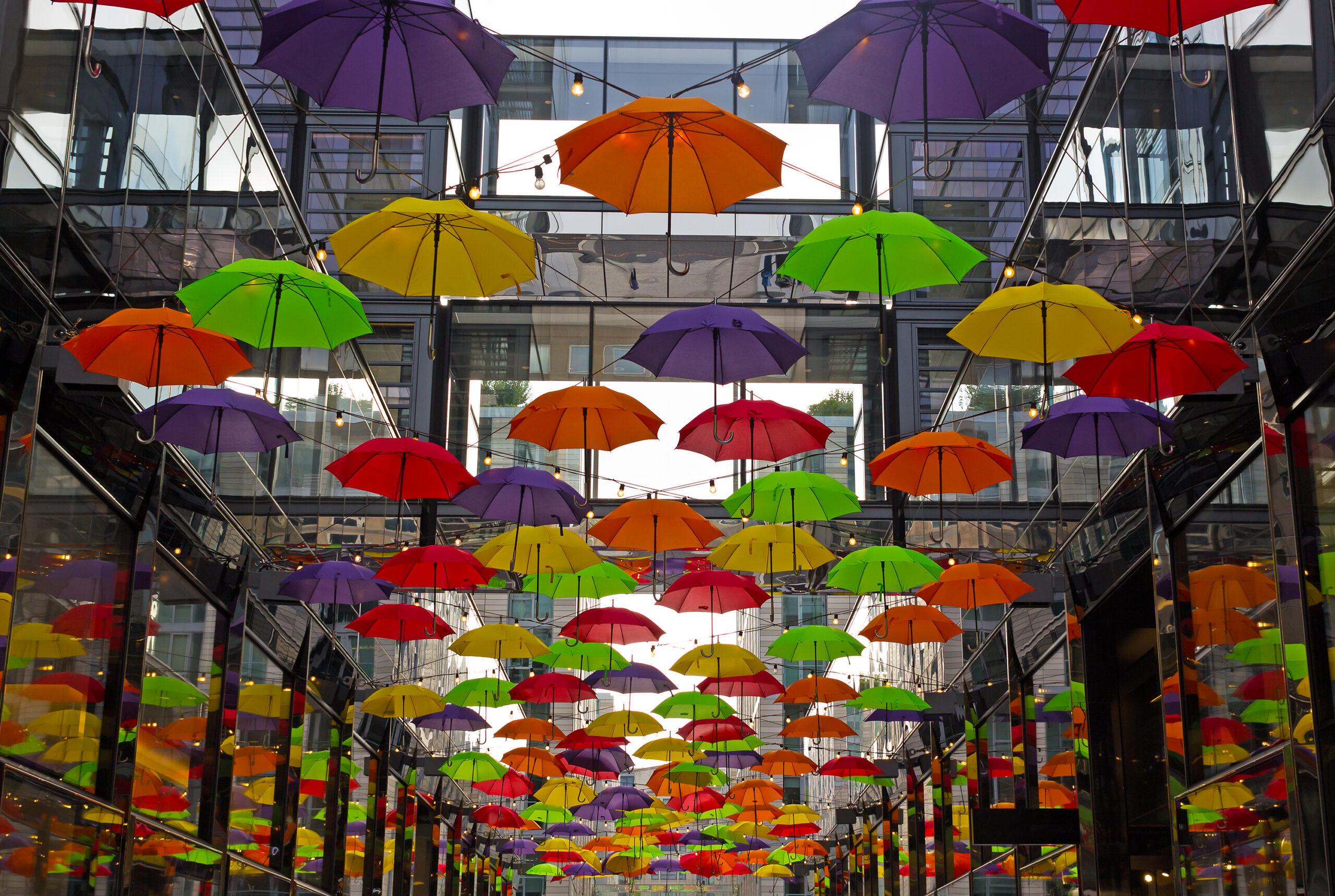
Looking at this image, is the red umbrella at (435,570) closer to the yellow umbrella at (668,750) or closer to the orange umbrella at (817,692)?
the orange umbrella at (817,692)

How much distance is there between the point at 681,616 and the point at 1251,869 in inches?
907

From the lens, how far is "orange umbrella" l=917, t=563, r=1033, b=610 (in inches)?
515

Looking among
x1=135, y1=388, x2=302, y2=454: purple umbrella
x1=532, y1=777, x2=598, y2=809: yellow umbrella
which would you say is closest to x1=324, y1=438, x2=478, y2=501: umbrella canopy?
x1=135, y1=388, x2=302, y2=454: purple umbrella

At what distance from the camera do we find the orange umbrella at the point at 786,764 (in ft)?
72.9

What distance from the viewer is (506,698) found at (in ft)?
62.3

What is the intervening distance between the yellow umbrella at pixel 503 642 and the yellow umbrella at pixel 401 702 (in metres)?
2.66

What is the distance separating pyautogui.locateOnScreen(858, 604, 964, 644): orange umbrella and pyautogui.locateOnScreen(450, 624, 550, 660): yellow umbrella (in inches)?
155

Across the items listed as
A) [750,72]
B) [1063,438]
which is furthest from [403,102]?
[750,72]

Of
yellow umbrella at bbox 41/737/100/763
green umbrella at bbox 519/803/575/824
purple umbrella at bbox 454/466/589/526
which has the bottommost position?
yellow umbrella at bbox 41/737/100/763

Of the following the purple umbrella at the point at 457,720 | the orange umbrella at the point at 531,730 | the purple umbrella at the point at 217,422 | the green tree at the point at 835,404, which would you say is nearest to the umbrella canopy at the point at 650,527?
the purple umbrella at the point at 217,422

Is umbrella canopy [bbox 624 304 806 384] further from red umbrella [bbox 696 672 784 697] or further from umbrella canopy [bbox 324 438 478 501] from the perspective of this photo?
red umbrella [bbox 696 672 784 697]

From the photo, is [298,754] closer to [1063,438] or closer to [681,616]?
[1063,438]

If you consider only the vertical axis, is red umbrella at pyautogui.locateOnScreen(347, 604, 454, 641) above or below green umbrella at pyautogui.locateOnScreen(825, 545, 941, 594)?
below

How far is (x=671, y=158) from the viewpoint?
8.32 meters
